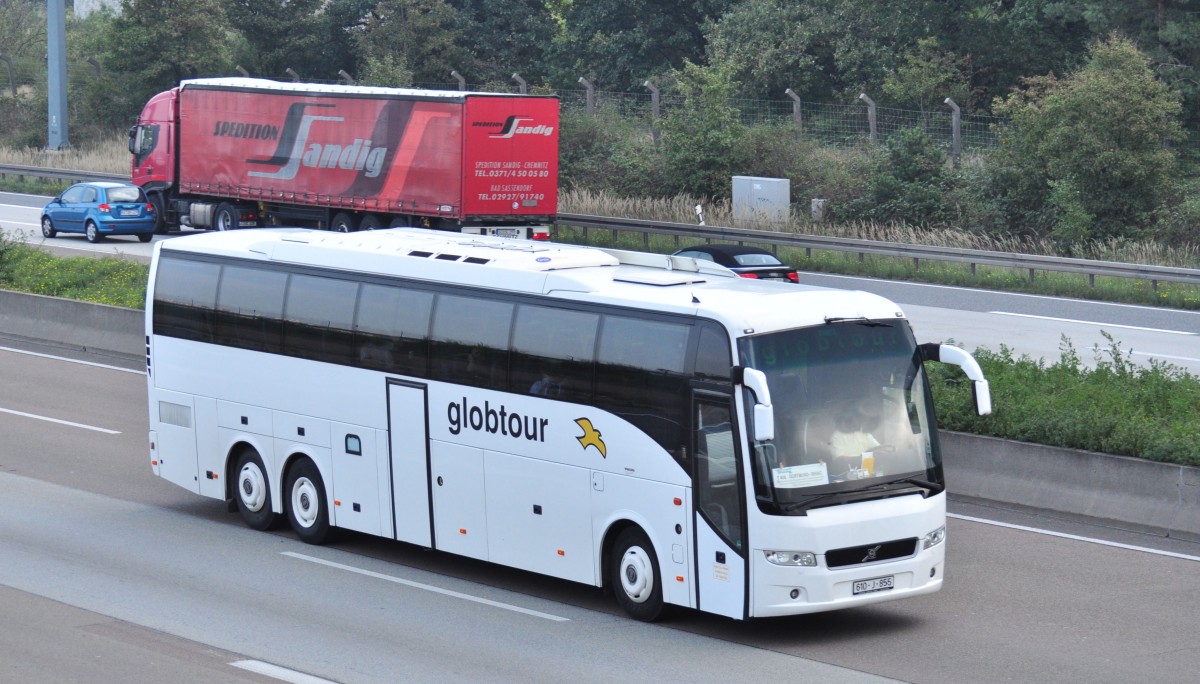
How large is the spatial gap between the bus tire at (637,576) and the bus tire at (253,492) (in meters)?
4.44

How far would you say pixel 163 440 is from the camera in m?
15.2

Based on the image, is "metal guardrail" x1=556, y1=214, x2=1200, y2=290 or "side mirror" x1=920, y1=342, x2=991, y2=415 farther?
"metal guardrail" x1=556, y1=214, x2=1200, y2=290

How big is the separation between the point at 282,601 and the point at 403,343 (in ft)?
8.16

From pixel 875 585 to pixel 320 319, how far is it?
5.84 metres

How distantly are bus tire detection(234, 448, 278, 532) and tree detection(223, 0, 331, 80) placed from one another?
5621 cm

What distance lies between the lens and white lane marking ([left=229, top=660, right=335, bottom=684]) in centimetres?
941

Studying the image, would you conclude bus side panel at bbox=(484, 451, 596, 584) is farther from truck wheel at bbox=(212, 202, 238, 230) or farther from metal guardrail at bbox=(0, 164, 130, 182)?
metal guardrail at bbox=(0, 164, 130, 182)

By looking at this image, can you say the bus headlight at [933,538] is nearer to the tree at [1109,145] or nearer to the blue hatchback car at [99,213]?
the tree at [1109,145]

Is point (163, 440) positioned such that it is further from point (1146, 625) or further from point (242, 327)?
point (1146, 625)

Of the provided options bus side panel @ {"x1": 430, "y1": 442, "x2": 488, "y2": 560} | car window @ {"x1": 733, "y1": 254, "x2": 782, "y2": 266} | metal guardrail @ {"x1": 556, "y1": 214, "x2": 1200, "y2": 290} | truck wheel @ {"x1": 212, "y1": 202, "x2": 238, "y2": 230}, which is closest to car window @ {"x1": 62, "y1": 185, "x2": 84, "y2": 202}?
truck wheel @ {"x1": 212, "y1": 202, "x2": 238, "y2": 230}

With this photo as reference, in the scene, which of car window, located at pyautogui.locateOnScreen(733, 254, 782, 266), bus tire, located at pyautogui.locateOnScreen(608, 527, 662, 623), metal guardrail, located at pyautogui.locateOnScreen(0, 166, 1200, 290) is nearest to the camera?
bus tire, located at pyautogui.locateOnScreen(608, 527, 662, 623)

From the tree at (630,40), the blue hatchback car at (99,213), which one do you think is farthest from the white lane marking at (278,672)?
the tree at (630,40)

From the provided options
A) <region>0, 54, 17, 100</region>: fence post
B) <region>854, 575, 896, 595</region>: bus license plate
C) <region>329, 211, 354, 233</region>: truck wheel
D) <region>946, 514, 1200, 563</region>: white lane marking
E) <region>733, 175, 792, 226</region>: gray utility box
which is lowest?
<region>946, 514, 1200, 563</region>: white lane marking

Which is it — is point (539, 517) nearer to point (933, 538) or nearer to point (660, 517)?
point (660, 517)
